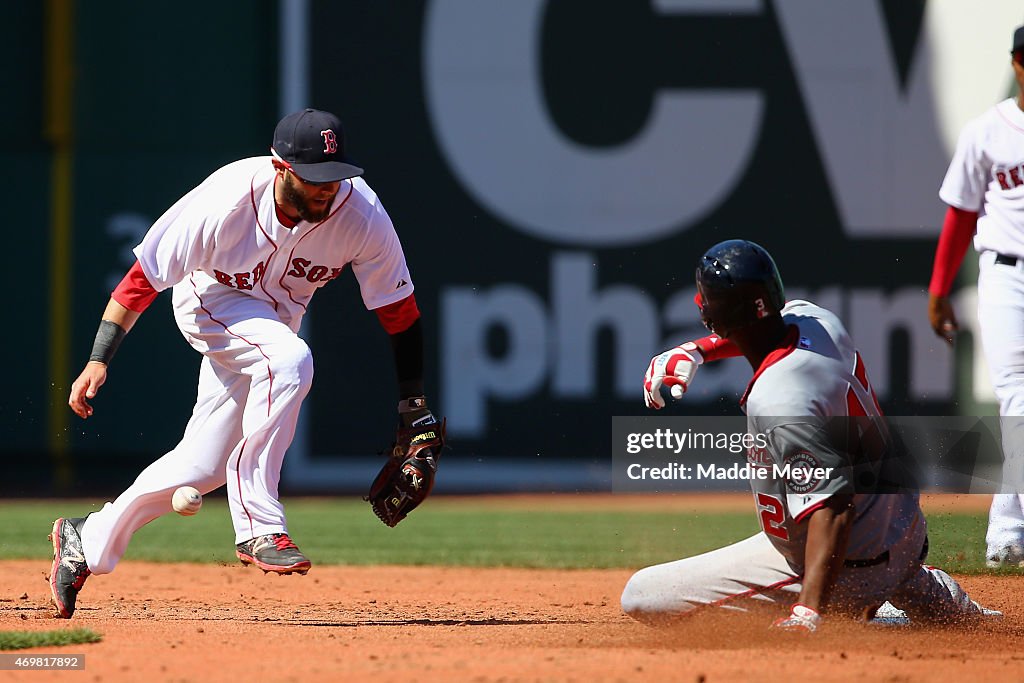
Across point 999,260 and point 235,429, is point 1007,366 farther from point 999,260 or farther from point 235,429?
point 235,429

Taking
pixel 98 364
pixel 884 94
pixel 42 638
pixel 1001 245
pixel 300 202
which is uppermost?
pixel 884 94

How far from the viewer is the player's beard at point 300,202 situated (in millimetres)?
4504

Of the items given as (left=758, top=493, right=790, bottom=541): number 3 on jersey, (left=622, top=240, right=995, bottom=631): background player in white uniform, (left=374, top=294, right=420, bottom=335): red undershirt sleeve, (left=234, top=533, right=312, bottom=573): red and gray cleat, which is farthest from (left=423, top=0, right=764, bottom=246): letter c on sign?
(left=758, top=493, right=790, bottom=541): number 3 on jersey

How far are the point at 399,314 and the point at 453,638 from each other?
1245mm

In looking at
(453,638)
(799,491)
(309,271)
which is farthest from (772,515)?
(309,271)

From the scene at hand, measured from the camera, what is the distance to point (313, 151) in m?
4.42

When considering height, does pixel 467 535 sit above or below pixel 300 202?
below

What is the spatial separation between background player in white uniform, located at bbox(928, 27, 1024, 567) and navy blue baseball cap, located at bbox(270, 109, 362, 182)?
2.54m

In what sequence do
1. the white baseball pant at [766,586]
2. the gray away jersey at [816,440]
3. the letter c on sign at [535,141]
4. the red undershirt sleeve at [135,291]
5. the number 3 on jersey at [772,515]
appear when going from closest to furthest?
the gray away jersey at [816,440], the number 3 on jersey at [772,515], the white baseball pant at [766,586], the red undershirt sleeve at [135,291], the letter c on sign at [535,141]

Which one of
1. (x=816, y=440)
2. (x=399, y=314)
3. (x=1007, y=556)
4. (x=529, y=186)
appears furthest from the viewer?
(x=529, y=186)

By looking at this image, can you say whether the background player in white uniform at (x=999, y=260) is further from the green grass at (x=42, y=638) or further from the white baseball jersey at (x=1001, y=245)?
the green grass at (x=42, y=638)

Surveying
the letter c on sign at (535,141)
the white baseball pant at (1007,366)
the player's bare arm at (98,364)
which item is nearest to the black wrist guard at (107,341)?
the player's bare arm at (98,364)

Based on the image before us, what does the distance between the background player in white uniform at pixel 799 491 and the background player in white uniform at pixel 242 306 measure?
1214 millimetres

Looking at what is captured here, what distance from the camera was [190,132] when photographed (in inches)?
422
